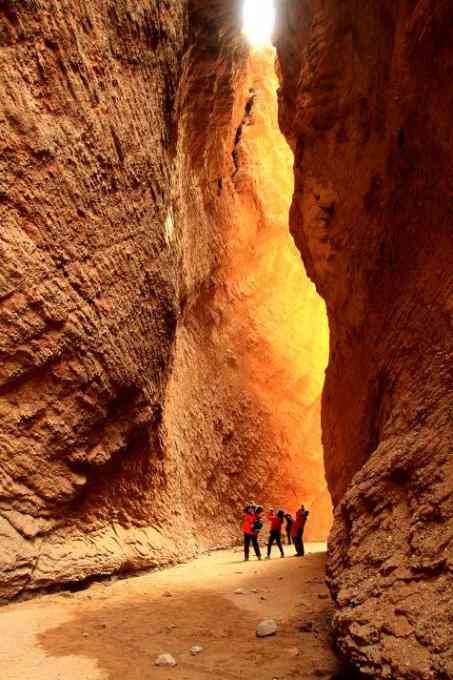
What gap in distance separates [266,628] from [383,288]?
3.94 m

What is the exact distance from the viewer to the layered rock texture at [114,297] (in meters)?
6.80

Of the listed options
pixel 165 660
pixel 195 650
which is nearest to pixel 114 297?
pixel 195 650

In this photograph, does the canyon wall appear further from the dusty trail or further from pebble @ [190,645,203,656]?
pebble @ [190,645,203,656]

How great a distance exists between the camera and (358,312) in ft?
25.3

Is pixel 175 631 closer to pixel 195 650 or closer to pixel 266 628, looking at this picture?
pixel 195 650

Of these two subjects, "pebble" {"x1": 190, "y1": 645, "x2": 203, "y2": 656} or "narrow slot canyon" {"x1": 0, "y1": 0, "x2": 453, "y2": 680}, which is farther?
"pebble" {"x1": 190, "y1": 645, "x2": 203, "y2": 656}

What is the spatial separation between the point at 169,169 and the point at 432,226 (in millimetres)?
6374

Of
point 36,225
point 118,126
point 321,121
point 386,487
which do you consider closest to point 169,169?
point 118,126

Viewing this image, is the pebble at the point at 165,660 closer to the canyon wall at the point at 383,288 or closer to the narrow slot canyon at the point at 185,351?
the narrow slot canyon at the point at 185,351

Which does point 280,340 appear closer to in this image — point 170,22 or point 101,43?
point 170,22

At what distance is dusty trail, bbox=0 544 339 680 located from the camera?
3.85 metres

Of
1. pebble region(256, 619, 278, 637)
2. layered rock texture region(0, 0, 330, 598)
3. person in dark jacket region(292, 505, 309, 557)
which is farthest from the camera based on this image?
person in dark jacket region(292, 505, 309, 557)

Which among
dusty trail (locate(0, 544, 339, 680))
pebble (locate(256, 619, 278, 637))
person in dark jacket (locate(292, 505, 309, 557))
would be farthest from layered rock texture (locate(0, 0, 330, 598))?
pebble (locate(256, 619, 278, 637))

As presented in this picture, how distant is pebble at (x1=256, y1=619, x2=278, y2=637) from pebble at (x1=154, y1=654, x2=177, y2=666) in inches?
35.4
